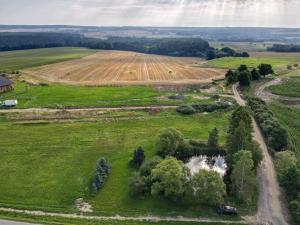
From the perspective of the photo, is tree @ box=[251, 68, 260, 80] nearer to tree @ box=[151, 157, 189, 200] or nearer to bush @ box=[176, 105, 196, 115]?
bush @ box=[176, 105, 196, 115]

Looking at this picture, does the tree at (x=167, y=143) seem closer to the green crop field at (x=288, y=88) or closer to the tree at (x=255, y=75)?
the green crop field at (x=288, y=88)

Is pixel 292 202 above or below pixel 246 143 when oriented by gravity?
below

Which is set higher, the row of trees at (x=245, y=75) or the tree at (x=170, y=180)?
the row of trees at (x=245, y=75)

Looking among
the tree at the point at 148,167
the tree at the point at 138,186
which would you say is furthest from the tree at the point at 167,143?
the tree at the point at 138,186

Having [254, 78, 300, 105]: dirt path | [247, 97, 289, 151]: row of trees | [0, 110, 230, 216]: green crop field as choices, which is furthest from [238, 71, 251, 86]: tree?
[0, 110, 230, 216]: green crop field

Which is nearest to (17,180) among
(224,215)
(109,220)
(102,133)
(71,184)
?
(71,184)

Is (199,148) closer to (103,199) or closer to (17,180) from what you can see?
(103,199)

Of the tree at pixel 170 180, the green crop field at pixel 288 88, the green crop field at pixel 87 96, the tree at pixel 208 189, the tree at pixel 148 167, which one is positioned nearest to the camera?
the tree at pixel 208 189
